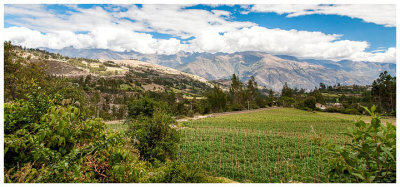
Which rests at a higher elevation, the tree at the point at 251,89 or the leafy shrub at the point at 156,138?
the tree at the point at 251,89

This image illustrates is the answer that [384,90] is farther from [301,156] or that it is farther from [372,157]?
[372,157]

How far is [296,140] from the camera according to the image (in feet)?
93.6

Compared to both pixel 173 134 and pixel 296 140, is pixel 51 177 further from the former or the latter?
pixel 296 140

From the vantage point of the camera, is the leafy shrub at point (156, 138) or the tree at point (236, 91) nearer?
the leafy shrub at point (156, 138)

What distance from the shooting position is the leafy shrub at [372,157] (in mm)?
1893

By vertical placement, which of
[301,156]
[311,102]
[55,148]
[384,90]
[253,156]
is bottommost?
[301,156]

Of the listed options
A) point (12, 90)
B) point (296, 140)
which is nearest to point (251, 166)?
point (296, 140)

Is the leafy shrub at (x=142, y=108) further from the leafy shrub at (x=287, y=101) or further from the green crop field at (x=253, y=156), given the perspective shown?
the leafy shrub at (x=287, y=101)

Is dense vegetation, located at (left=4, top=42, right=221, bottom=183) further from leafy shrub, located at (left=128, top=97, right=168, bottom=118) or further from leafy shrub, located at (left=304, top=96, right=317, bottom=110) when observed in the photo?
leafy shrub, located at (left=304, top=96, right=317, bottom=110)

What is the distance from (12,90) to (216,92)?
2288 inches

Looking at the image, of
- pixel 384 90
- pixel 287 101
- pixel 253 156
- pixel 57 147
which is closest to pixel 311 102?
pixel 287 101

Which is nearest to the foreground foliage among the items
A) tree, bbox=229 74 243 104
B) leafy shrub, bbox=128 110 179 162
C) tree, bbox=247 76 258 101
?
leafy shrub, bbox=128 110 179 162

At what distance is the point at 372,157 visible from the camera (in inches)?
80.7

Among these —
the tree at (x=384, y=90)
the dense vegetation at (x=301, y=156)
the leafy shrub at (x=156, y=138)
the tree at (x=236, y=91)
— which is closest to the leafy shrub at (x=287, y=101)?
the tree at (x=236, y=91)
